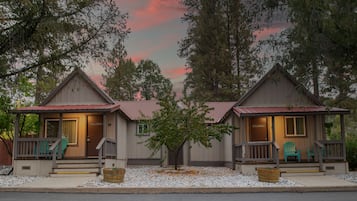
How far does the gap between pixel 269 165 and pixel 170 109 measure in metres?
5.07

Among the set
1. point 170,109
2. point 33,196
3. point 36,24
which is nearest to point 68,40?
point 36,24

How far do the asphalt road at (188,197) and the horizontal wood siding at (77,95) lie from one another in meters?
7.80

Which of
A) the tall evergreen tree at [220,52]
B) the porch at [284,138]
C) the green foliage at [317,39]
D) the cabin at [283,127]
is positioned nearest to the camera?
the green foliage at [317,39]

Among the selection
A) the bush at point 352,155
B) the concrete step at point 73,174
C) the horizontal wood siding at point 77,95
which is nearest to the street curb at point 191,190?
the concrete step at point 73,174

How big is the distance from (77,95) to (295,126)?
1098cm

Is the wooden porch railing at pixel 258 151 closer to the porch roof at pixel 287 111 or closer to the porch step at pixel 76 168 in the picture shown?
the porch roof at pixel 287 111

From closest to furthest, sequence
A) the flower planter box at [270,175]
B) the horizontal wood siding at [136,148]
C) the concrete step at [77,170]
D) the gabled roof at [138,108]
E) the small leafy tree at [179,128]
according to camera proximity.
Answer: the flower planter box at [270,175] < the concrete step at [77,170] < the small leafy tree at [179,128] < the horizontal wood siding at [136,148] < the gabled roof at [138,108]

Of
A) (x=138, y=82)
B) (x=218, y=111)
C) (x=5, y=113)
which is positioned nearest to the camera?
(x=5, y=113)

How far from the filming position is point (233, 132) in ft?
60.8

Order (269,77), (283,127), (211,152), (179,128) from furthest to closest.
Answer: (211,152) < (283,127) < (269,77) < (179,128)

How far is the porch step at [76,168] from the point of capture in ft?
51.0

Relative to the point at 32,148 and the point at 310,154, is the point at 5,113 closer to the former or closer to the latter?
the point at 32,148

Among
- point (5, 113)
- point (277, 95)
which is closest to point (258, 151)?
point (277, 95)

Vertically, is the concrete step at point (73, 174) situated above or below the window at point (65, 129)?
below
